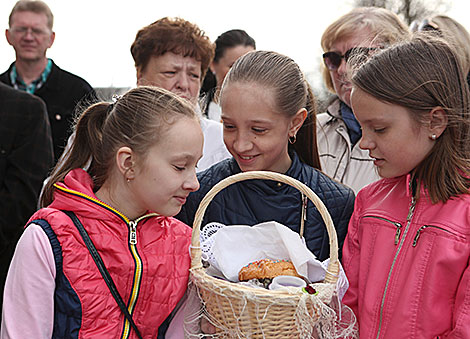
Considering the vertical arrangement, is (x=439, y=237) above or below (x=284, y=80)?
below

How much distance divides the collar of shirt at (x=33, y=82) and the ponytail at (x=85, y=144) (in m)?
2.70

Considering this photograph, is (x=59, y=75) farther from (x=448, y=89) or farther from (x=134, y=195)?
(x=448, y=89)

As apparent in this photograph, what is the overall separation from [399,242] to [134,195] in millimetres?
1098

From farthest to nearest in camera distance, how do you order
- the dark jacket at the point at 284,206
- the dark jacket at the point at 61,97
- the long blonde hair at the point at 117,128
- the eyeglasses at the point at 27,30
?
the eyeglasses at the point at 27,30 < the dark jacket at the point at 61,97 < the dark jacket at the point at 284,206 < the long blonde hair at the point at 117,128

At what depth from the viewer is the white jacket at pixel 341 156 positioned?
3.25 metres

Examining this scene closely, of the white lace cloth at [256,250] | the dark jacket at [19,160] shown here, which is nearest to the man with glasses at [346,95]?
the white lace cloth at [256,250]

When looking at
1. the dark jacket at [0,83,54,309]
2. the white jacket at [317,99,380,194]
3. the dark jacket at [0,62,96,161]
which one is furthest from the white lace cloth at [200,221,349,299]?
the dark jacket at [0,62,96,161]

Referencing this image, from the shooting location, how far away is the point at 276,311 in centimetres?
190

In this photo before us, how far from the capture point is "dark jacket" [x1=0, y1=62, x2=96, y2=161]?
Result: 4.74 m

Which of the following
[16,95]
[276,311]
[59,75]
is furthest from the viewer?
[59,75]

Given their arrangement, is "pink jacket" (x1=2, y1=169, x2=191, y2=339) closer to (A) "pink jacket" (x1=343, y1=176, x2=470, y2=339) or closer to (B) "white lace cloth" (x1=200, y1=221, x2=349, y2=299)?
(B) "white lace cloth" (x1=200, y1=221, x2=349, y2=299)

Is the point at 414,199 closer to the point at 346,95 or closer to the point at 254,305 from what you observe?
the point at 254,305

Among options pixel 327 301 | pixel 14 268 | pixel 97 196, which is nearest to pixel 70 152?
pixel 97 196

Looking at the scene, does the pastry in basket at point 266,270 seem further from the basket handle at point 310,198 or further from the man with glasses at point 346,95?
the man with glasses at point 346,95
